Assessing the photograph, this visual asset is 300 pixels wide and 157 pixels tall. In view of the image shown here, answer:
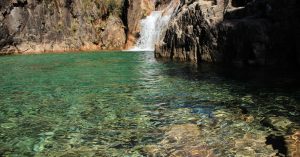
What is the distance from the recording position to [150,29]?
5141 centimetres

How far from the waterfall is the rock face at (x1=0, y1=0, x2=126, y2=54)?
3.38 m

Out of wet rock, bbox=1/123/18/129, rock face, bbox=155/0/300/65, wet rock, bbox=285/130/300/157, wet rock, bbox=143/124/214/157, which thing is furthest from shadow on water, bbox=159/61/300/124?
wet rock, bbox=1/123/18/129

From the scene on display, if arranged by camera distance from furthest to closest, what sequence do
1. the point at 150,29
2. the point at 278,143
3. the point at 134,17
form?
1. the point at 134,17
2. the point at 150,29
3. the point at 278,143

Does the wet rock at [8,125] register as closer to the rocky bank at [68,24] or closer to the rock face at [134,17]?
the rocky bank at [68,24]

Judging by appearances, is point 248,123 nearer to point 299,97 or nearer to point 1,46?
point 299,97

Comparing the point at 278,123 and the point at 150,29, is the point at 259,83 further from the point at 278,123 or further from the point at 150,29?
the point at 150,29

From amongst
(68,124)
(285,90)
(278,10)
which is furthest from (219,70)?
(68,124)

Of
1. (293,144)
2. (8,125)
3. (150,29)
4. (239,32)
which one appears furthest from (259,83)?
(150,29)

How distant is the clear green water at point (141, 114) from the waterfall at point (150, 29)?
31399mm

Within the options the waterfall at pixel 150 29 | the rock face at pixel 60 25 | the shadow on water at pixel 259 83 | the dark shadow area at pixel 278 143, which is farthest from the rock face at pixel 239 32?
the rock face at pixel 60 25

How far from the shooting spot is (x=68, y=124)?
32.2 ft

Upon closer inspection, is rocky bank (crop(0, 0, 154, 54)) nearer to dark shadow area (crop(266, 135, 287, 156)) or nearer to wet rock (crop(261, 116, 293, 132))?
wet rock (crop(261, 116, 293, 132))

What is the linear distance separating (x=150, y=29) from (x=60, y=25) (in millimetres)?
12534

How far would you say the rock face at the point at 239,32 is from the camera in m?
20.1
